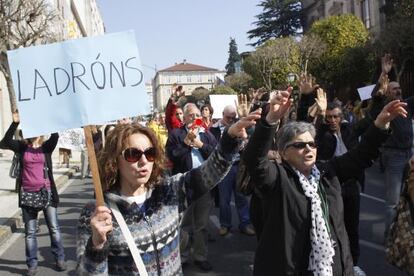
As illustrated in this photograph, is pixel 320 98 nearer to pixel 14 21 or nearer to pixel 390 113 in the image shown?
pixel 390 113

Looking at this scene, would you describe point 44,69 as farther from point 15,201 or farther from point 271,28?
point 271,28

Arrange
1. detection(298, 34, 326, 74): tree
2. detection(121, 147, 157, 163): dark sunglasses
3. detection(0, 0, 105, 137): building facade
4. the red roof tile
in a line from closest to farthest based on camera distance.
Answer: detection(121, 147, 157, 163): dark sunglasses → detection(0, 0, 105, 137): building facade → detection(298, 34, 326, 74): tree → the red roof tile

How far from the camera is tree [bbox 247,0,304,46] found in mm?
66875

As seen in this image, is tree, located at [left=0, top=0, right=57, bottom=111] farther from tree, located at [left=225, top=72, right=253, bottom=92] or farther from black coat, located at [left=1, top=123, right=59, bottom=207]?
tree, located at [left=225, top=72, right=253, bottom=92]

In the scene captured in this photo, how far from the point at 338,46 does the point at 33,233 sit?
113 feet

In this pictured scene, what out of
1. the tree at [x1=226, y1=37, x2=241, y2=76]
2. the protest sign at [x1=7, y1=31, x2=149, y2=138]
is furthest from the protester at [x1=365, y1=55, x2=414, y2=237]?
the tree at [x1=226, y1=37, x2=241, y2=76]

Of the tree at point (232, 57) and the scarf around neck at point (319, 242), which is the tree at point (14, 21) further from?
the tree at point (232, 57)

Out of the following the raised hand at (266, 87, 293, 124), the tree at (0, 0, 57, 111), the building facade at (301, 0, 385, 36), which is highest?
the building facade at (301, 0, 385, 36)

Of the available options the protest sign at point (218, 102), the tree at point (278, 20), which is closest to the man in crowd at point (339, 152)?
the protest sign at point (218, 102)

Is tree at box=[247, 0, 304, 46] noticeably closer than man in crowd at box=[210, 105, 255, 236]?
No

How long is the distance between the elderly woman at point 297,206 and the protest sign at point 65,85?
839mm

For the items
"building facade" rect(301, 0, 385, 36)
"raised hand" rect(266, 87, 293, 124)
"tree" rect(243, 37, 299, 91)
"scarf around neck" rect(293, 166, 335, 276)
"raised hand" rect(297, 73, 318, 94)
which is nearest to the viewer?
"raised hand" rect(266, 87, 293, 124)

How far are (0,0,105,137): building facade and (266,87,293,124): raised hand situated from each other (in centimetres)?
386

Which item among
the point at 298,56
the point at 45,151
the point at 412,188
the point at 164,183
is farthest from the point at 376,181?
the point at 298,56
